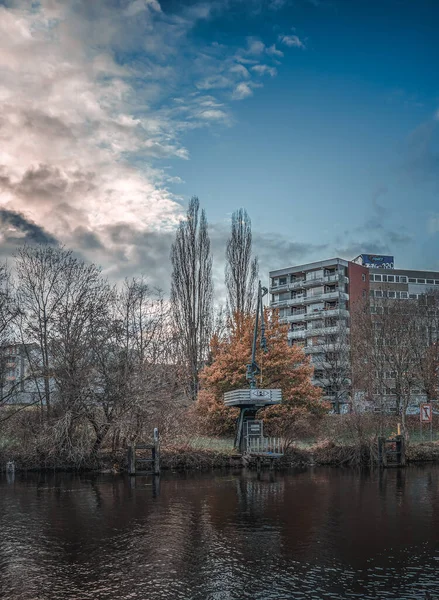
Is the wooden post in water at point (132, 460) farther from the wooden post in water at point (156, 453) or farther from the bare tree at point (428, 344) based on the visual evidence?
the bare tree at point (428, 344)

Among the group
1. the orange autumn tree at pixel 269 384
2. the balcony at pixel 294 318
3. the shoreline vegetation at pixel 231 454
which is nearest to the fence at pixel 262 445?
the shoreline vegetation at pixel 231 454

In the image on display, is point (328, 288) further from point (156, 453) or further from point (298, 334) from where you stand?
point (156, 453)

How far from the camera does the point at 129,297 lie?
47562 mm

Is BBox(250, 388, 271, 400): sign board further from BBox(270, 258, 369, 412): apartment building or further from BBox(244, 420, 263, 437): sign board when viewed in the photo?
BBox(270, 258, 369, 412): apartment building

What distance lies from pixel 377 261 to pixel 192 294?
50.3m

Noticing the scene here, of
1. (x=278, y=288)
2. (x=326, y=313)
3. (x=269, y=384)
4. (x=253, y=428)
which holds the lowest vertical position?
(x=253, y=428)

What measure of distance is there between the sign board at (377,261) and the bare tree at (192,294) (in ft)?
144

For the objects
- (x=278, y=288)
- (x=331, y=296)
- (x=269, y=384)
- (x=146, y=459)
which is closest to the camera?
(x=146, y=459)

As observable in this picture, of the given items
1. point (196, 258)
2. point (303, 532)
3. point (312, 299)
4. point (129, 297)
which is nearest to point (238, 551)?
point (303, 532)

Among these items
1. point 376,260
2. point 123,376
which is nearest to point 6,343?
point 123,376

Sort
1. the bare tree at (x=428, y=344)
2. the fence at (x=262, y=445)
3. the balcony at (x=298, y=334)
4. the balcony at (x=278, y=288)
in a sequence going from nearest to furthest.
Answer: the fence at (x=262, y=445) < the bare tree at (x=428, y=344) < the balcony at (x=298, y=334) < the balcony at (x=278, y=288)

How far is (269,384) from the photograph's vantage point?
4772 centimetres

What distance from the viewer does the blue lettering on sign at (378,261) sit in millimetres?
103438

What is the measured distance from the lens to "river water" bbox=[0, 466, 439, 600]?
15195 mm
